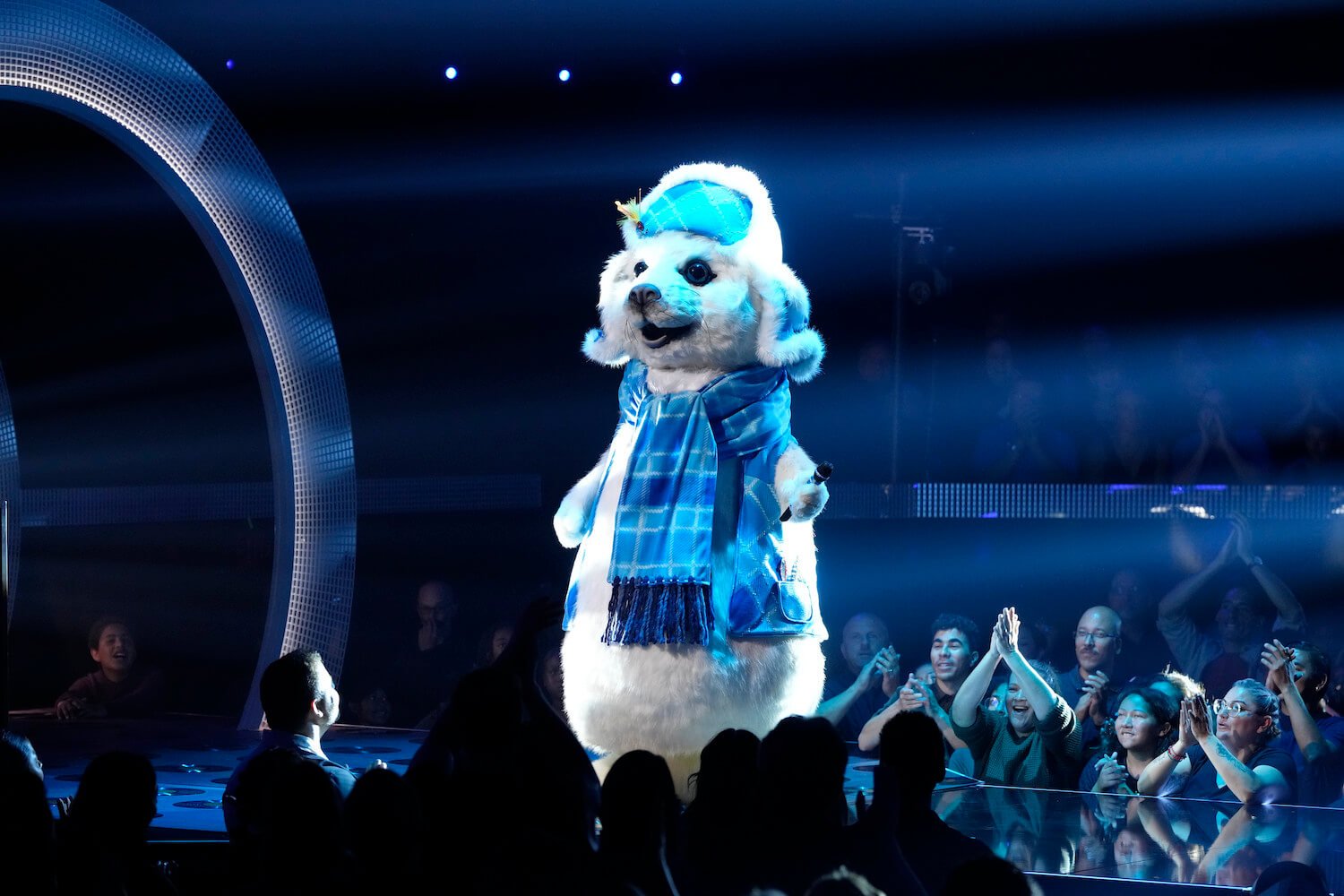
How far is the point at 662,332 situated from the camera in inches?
140

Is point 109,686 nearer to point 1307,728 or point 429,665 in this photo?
point 429,665

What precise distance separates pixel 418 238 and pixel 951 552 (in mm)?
2183

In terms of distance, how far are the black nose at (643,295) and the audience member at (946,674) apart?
1.46 metres

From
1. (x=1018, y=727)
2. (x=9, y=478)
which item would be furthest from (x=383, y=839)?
(x=1018, y=727)

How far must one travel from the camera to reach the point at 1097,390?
5.56 meters

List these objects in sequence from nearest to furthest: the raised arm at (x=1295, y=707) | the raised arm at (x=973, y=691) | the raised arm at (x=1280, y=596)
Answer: the raised arm at (x=1295, y=707)
the raised arm at (x=973, y=691)
the raised arm at (x=1280, y=596)

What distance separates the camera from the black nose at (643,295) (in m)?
3.49

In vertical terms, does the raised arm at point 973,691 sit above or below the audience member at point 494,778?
above

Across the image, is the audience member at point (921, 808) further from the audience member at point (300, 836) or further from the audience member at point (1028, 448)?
the audience member at point (1028, 448)

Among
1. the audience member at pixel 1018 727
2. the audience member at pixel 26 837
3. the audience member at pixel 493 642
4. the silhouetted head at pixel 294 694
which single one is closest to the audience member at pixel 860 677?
the audience member at pixel 1018 727

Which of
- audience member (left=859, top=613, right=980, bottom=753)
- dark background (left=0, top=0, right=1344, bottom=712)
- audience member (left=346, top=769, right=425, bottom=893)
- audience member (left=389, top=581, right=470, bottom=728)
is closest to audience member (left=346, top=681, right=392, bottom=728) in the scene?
audience member (left=389, top=581, right=470, bottom=728)

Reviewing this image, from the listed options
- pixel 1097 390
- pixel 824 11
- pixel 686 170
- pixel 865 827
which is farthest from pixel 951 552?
pixel 865 827

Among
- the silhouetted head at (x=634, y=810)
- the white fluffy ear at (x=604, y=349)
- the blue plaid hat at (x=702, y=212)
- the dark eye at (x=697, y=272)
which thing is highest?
the blue plaid hat at (x=702, y=212)

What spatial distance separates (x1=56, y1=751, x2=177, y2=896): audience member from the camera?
6.95ft
